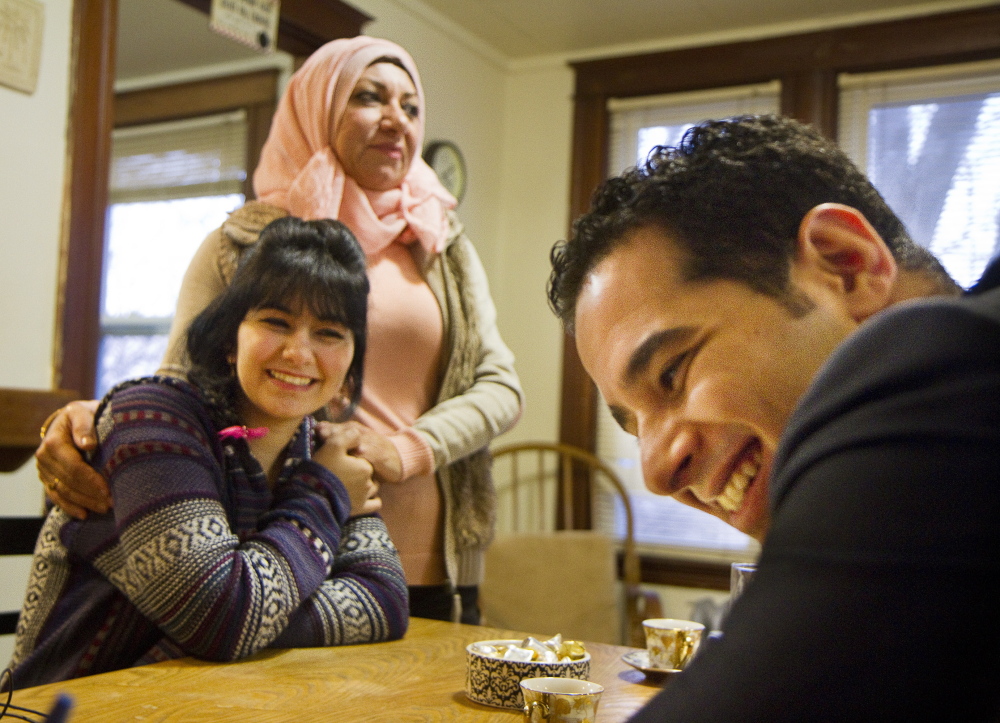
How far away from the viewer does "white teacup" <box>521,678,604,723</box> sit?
32.8 inches

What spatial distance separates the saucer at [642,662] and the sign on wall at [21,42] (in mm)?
1869

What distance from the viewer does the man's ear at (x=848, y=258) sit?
600 mm

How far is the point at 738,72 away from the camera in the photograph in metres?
3.63

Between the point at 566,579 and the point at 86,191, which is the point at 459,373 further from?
the point at 566,579

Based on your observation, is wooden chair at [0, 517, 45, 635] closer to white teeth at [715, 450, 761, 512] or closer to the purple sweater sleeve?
the purple sweater sleeve

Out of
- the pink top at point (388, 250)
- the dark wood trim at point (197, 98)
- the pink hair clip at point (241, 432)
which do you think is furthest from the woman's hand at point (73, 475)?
the dark wood trim at point (197, 98)

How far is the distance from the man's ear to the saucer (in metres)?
0.59

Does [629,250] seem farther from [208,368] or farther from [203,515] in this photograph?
[208,368]

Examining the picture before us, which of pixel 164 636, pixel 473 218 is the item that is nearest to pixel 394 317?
pixel 164 636

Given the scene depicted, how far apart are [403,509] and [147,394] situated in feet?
1.73

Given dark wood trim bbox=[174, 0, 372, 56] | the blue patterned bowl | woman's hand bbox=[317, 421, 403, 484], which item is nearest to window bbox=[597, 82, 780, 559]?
dark wood trim bbox=[174, 0, 372, 56]

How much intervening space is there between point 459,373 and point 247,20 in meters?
1.32

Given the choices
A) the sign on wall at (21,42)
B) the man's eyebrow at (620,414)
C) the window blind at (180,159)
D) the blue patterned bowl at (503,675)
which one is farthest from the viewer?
the window blind at (180,159)

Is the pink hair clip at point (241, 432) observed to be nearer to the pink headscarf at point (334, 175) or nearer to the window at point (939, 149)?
the pink headscarf at point (334, 175)
